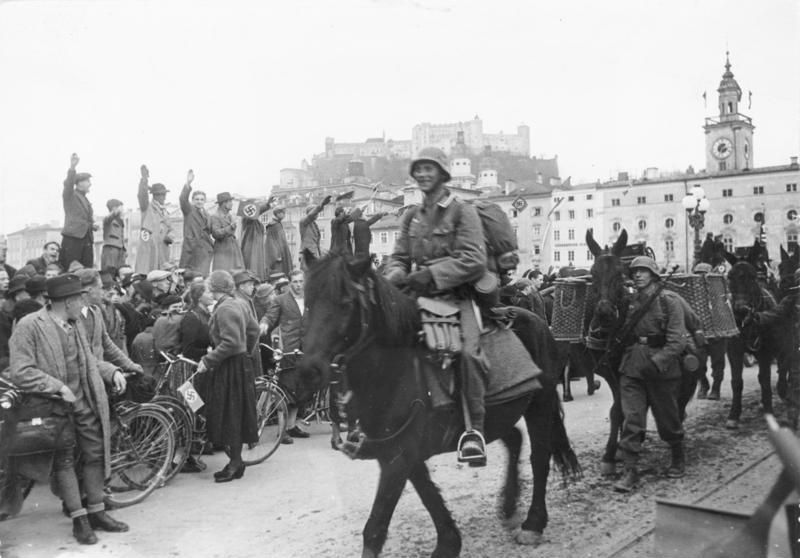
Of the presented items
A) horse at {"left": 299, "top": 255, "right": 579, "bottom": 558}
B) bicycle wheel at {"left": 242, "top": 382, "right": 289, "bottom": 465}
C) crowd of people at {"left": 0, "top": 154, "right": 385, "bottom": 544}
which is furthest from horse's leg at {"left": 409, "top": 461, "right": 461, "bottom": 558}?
bicycle wheel at {"left": 242, "top": 382, "right": 289, "bottom": 465}

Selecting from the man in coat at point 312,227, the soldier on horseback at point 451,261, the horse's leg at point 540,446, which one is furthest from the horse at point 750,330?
the soldier on horseback at point 451,261

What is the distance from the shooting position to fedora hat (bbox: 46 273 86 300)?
20.1 feet

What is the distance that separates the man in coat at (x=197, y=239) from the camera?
12.1m

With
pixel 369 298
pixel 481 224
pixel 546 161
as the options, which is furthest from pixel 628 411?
pixel 546 161

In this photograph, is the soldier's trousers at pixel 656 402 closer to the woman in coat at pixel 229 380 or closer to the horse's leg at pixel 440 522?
the horse's leg at pixel 440 522

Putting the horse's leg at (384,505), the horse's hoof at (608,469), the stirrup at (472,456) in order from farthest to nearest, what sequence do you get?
the horse's hoof at (608,469) → the stirrup at (472,456) → the horse's leg at (384,505)

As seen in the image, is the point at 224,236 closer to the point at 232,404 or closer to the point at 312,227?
the point at 312,227

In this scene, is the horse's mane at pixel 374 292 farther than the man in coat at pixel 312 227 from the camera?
No

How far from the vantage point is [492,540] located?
6.11 m

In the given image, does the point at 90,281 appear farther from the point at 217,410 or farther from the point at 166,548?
the point at 166,548

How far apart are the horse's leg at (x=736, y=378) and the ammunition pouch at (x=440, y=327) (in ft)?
21.7

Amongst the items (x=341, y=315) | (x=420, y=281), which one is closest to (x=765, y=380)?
(x=420, y=281)

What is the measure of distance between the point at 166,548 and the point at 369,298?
2.94m

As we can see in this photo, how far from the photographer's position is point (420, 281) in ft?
17.9
